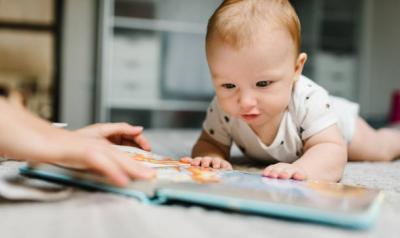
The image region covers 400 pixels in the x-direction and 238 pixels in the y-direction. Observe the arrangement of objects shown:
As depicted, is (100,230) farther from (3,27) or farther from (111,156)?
(3,27)

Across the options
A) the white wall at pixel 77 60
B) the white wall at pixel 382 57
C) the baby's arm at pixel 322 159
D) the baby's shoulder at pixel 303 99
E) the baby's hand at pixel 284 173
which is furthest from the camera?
the white wall at pixel 382 57

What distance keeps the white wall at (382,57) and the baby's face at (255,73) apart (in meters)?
2.65

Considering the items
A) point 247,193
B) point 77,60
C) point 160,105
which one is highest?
point 247,193

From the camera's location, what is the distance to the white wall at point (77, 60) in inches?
111

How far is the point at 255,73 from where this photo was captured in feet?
2.56

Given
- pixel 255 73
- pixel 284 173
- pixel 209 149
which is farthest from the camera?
pixel 209 149

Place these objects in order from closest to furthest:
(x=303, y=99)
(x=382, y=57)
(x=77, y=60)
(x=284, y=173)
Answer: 1. (x=284, y=173)
2. (x=303, y=99)
3. (x=77, y=60)
4. (x=382, y=57)

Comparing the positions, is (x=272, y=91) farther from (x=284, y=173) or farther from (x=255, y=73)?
(x=284, y=173)

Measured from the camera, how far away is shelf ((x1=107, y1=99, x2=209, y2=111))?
2.72 meters

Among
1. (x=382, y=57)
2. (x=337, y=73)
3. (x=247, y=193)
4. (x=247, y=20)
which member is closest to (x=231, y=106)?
(x=247, y=20)

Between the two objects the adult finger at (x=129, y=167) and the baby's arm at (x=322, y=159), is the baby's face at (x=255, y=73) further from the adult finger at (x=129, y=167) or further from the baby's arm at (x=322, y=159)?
the adult finger at (x=129, y=167)

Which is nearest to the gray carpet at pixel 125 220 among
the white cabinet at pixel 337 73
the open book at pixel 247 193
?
the open book at pixel 247 193

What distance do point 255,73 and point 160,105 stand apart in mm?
2042

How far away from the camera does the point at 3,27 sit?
9.21 feet
